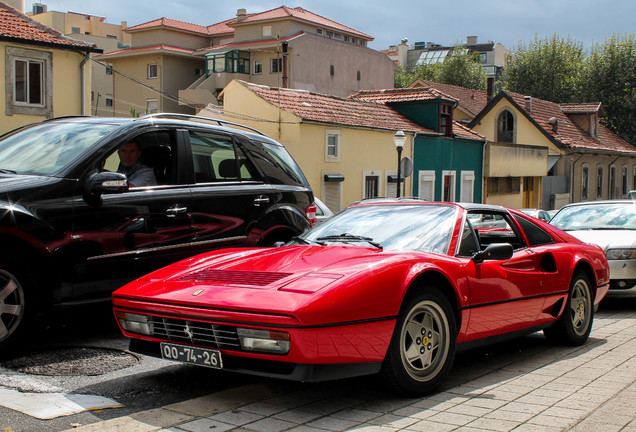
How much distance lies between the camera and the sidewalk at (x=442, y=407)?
13.7 ft

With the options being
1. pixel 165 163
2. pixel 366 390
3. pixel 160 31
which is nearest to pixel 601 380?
pixel 366 390

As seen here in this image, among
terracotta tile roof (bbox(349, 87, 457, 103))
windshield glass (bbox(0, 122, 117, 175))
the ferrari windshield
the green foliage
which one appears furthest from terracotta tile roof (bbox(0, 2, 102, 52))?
the green foliage

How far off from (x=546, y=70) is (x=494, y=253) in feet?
198

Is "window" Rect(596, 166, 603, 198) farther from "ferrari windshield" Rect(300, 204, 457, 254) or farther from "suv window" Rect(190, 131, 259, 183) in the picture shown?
"ferrari windshield" Rect(300, 204, 457, 254)

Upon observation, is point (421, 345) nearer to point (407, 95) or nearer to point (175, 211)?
point (175, 211)

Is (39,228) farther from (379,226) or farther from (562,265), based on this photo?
(562,265)

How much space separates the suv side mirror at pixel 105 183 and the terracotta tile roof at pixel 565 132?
42.4 m

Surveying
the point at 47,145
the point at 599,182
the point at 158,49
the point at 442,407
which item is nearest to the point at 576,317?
the point at 442,407

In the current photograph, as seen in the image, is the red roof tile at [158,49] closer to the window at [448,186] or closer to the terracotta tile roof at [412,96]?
the terracotta tile roof at [412,96]

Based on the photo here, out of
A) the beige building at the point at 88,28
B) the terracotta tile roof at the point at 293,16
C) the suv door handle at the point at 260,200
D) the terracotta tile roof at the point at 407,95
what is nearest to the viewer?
the suv door handle at the point at 260,200

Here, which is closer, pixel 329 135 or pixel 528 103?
pixel 329 135

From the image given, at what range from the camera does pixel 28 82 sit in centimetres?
2272

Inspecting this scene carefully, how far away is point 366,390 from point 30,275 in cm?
261

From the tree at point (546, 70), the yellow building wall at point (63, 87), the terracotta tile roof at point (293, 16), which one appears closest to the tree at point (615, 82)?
the tree at point (546, 70)
